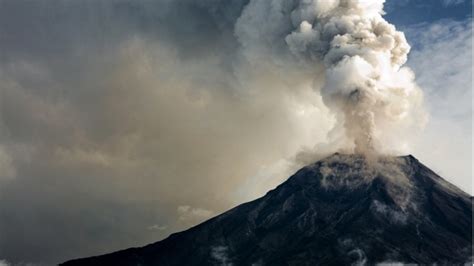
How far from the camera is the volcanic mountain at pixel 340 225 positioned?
109938mm

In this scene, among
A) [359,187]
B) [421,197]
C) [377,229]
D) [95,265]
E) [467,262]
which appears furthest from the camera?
[95,265]

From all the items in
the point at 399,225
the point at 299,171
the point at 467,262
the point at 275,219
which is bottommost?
the point at 467,262

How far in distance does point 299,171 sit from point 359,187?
19868mm

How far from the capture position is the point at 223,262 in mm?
128875

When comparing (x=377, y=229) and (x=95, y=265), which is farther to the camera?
(x=95, y=265)

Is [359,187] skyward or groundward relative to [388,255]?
skyward

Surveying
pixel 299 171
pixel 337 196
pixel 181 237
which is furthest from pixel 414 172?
pixel 181 237

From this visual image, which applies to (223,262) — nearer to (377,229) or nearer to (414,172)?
(377,229)

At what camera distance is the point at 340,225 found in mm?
120938

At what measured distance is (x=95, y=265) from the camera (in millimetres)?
145750

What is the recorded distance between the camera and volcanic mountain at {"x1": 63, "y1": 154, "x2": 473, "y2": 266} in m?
110

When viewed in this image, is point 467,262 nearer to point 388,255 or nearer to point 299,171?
point 388,255

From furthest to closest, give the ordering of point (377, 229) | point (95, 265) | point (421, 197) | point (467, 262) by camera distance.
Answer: point (95, 265) → point (421, 197) → point (377, 229) → point (467, 262)

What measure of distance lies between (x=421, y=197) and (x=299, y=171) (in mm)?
34552
